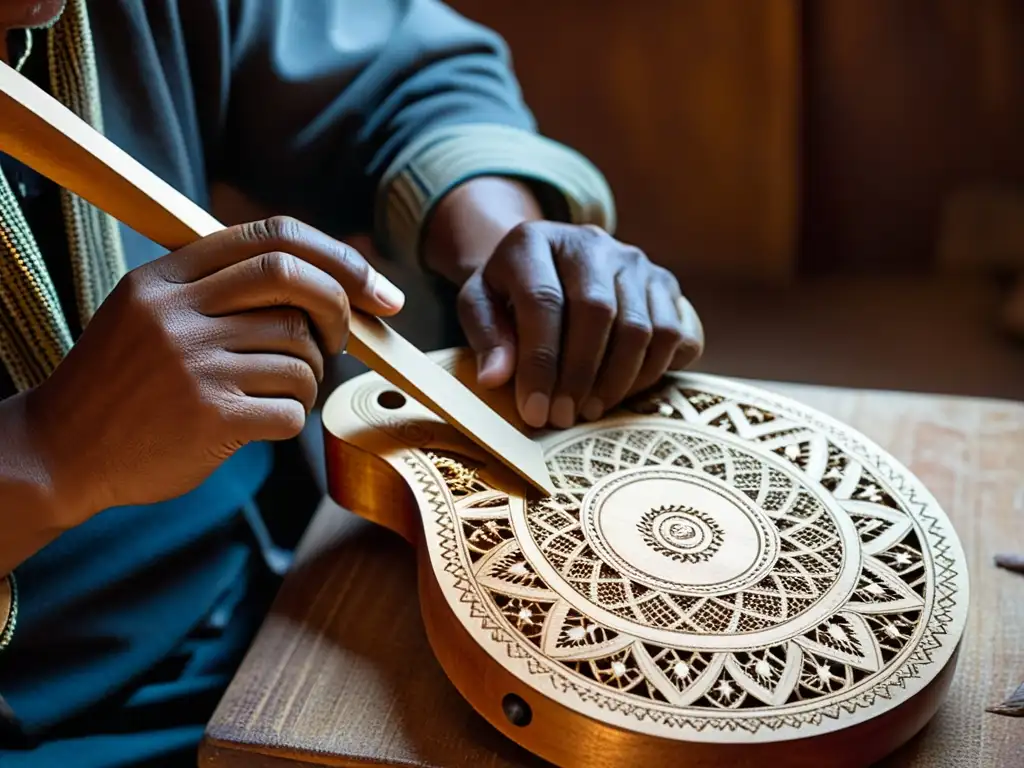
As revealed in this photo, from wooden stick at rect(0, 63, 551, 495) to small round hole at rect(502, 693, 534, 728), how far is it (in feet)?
0.52

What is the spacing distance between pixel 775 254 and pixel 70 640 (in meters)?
1.43

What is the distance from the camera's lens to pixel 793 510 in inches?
27.7

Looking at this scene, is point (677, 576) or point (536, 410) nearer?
point (677, 576)

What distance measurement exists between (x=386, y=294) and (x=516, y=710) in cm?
Answer: 27

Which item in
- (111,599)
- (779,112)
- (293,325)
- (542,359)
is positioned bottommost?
(779,112)

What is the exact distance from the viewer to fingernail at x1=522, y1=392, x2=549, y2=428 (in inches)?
30.2

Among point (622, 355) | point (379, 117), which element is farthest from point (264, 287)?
point (379, 117)

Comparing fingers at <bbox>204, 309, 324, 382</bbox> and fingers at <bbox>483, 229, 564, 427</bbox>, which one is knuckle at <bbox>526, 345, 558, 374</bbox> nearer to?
fingers at <bbox>483, 229, 564, 427</bbox>

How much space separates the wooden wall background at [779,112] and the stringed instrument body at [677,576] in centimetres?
105

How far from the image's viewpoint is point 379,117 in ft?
3.20

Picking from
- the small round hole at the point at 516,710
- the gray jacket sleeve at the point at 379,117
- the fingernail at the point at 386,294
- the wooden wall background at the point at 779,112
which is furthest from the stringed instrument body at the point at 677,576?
the wooden wall background at the point at 779,112

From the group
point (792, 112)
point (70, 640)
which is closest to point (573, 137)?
point (792, 112)

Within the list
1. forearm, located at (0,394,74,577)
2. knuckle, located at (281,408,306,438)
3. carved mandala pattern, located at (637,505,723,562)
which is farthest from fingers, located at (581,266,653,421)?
forearm, located at (0,394,74,577)

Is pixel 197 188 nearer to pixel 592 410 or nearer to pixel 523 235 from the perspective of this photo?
pixel 523 235
